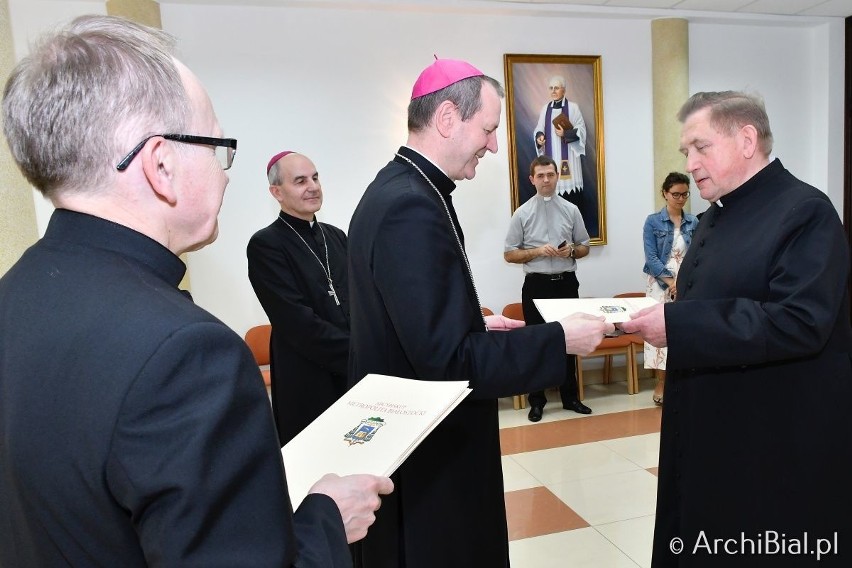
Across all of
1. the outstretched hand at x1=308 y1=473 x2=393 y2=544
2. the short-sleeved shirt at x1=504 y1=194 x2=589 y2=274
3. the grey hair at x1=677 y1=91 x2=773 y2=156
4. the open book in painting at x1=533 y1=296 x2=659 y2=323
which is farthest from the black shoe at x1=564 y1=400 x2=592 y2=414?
the outstretched hand at x1=308 y1=473 x2=393 y2=544

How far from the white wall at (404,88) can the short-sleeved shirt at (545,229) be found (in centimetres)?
70

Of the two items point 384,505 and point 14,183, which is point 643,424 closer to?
point 384,505

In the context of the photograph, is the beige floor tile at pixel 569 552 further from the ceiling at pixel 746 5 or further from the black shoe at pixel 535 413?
the ceiling at pixel 746 5

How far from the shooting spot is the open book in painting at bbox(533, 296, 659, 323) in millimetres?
2051

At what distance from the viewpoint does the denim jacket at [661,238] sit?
515 centimetres

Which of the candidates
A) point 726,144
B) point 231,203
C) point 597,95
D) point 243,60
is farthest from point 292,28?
point 726,144

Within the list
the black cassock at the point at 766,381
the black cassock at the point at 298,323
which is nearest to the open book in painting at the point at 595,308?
the black cassock at the point at 766,381

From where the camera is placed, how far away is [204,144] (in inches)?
33.7

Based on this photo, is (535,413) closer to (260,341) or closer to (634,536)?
(634,536)

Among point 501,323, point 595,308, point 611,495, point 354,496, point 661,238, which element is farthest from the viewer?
point 661,238

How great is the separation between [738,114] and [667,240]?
3298mm

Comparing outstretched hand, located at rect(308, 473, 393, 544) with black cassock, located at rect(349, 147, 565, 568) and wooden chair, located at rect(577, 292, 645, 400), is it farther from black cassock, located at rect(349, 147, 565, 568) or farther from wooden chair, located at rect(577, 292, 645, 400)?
wooden chair, located at rect(577, 292, 645, 400)

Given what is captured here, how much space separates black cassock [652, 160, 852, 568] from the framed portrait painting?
13.1 ft

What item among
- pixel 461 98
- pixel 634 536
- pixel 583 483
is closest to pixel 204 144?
pixel 461 98
